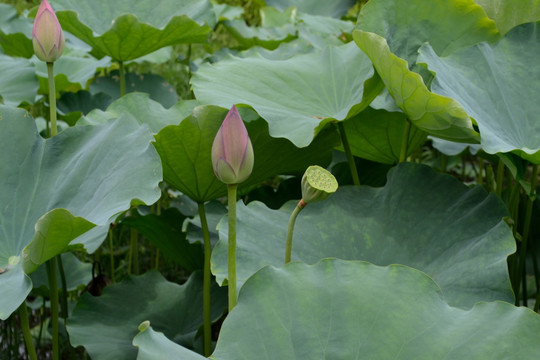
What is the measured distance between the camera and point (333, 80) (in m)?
1.58

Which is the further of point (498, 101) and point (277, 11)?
point (277, 11)

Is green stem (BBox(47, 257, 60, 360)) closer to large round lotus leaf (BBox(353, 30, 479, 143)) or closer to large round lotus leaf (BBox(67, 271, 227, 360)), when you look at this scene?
large round lotus leaf (BBox(67, 271, 227, 360))

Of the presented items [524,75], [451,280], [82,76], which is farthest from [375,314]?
[82,76]

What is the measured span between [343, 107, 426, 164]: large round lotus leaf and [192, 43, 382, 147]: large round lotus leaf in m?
0.11

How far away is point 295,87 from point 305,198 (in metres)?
0.65

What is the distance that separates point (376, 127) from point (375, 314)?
0.79m

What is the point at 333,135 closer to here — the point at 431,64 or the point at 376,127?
the point at 376,127

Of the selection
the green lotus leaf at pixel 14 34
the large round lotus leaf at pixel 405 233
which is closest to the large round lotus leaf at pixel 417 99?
the large round lotus leaf at pixel 405 233

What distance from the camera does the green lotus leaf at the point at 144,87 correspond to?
2.37 metres

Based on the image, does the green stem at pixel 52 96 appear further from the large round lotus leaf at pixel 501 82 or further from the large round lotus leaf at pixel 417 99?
the large round lotus leaf at pixel 501 82

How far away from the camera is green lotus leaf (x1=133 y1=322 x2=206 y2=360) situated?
34.6 inches

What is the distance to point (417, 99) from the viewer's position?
1.25m

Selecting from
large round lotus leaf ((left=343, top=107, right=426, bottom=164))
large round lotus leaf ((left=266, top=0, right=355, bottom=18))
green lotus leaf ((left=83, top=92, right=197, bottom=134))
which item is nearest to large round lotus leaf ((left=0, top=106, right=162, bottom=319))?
green lotus leaf ((left=83, top=92, right=197, bottom=134))

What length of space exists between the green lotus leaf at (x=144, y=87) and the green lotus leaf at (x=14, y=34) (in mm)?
274
